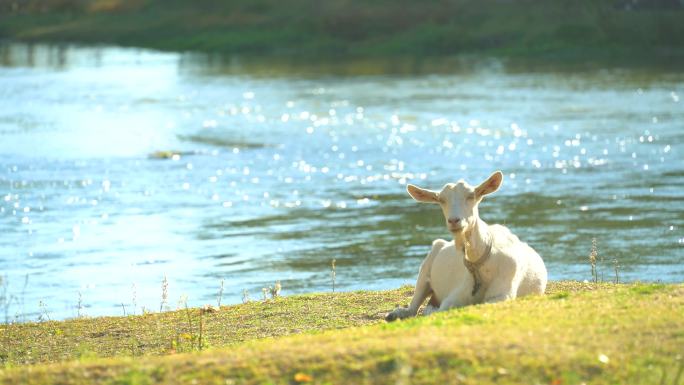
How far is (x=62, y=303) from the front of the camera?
1780 cm

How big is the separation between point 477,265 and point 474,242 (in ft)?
0.83

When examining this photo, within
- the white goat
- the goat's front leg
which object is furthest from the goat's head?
the goat's front leg

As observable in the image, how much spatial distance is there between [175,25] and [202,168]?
53685 mm

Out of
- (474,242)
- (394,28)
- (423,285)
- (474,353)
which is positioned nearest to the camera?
(474,353)

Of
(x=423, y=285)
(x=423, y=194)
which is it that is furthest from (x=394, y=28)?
(x=423, y=194)

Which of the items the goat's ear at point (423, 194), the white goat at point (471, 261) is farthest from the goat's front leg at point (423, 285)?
the goat's ear at point (423, 194)

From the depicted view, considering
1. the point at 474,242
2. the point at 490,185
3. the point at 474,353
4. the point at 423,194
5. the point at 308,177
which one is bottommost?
the point at 308,177

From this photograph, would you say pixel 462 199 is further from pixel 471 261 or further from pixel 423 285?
pixel 423 285

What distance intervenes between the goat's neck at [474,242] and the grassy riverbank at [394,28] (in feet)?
151

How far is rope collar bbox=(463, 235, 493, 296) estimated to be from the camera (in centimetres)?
1118

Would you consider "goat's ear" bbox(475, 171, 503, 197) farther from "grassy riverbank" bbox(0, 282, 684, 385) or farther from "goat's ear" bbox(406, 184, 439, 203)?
"grassy riverbank" bbox(0, 282, 684, 385)

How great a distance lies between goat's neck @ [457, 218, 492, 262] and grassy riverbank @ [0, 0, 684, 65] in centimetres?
4606

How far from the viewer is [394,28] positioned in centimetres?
7356

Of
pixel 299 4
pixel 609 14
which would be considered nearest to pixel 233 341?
pixel 609 14
